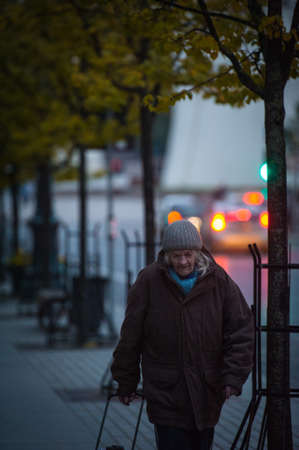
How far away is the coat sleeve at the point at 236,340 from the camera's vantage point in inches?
172

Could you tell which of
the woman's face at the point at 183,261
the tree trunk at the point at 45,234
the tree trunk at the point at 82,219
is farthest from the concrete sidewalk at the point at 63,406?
the tree trunk at the point at 45,234

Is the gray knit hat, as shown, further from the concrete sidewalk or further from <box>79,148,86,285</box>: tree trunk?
<box>79,148,86,285</box>: tree trunk

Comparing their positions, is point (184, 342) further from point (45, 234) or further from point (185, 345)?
point (45, 234)

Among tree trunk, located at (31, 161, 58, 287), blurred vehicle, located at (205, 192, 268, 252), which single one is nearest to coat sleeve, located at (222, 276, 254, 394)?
tree trunk, located at (31, 161, 58, 287)

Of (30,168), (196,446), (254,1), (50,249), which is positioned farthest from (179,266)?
(30,168)

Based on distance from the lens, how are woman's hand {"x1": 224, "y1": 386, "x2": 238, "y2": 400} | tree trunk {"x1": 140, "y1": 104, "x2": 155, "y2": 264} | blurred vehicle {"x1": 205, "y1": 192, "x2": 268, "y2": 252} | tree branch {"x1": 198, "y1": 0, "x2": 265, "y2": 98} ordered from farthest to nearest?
blurred vehicle {"x1": 205, "y1": 192, "x2": 268, "y2": 252} < tree trunk {"x1": 140, "y1": 104, "x2": 155, "y2": 264} < tree branch {"x1": 198, "y1": 0, "x2": 265, "y2": 98} < woman's hand {"x1": 224, "y1": 386, "x2": 238, "y2": 400}

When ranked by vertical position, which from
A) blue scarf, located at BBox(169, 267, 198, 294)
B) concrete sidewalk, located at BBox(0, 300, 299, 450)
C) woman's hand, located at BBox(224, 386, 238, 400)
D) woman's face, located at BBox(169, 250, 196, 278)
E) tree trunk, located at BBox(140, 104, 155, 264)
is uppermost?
tree trunk, located at BBox(140, 104, 155, 264)

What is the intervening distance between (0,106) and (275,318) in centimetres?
1237

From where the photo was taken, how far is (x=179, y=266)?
451cm

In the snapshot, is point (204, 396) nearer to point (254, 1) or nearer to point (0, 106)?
point (254, 1)

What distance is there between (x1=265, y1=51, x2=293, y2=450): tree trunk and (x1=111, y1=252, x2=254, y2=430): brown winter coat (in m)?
0.90

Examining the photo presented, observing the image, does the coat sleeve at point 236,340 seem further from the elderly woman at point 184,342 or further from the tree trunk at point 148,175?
the tree trunk at point 148,175

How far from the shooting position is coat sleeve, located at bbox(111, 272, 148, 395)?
455 centimetres

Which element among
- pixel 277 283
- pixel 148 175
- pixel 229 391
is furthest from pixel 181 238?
pixel 148 175
